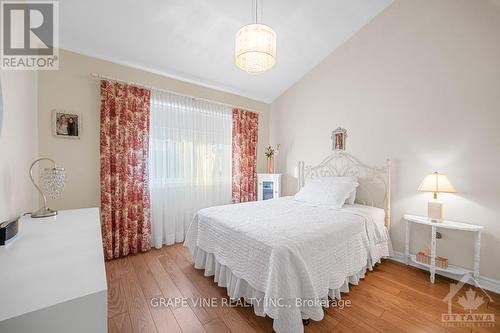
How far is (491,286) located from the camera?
202 centimetres

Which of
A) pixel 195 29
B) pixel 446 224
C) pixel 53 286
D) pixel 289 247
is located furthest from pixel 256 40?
pixel 446 224

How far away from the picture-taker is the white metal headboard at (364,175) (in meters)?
2.73

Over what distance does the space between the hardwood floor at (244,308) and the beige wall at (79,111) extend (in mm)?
1009

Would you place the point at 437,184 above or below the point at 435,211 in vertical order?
above

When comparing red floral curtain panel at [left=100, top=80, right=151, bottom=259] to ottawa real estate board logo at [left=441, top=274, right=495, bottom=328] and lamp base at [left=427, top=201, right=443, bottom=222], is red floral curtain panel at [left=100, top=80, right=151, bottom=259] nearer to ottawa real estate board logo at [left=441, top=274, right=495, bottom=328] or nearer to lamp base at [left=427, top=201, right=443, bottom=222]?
ottawa real estate board logo at [left=441, top=274, right=495, bottom=328]

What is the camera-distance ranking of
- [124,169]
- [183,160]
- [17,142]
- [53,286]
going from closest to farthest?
[53,286], [17,142], [124,169], [183,160]

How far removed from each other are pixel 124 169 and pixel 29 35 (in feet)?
5.19

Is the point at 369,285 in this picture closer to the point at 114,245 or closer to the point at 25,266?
the point at 25,266

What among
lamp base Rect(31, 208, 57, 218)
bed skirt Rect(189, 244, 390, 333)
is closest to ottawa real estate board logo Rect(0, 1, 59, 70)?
lamp base Rect(31, 208, 57, 218)

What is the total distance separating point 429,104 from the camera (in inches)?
94.6

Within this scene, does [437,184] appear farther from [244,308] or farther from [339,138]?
[244,308]

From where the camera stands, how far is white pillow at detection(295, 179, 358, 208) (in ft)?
8.85

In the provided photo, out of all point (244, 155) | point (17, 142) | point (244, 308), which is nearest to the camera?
point (17, 142)

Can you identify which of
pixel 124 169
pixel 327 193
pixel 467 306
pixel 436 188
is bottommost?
pixel 467 306
